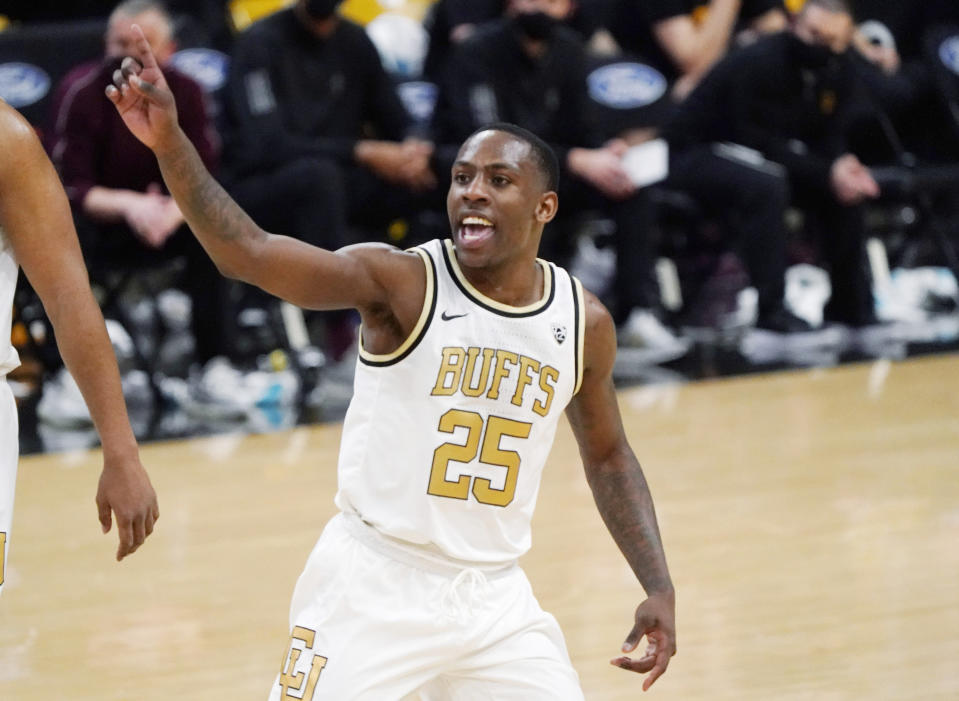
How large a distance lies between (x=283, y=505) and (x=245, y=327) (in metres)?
2.87

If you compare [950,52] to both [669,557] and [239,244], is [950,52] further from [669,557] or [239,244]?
[239,244]

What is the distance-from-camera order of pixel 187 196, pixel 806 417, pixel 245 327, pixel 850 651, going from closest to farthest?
pixel 187 196
pixel 850 651
pixel 806 417
pixel 245 327

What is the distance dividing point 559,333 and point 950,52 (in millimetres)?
7078

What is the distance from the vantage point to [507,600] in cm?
301

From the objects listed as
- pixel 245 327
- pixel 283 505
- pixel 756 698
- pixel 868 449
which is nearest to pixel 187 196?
pixel 756 698

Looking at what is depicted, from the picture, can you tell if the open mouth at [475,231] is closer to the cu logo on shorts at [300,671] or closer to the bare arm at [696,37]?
the cu logo on shorts at [300,671]

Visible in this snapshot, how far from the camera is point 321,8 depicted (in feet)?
25.2

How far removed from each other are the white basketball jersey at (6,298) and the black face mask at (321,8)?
17.3 ft

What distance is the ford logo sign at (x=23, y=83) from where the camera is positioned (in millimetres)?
7625

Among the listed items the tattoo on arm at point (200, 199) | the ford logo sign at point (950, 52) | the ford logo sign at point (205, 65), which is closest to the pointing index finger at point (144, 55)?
the tattoo on arm at point (200, 199)

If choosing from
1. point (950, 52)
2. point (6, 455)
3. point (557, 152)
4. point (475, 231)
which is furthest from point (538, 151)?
point (950, 52)

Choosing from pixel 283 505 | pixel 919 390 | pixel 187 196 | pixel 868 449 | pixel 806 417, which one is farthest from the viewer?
pixel 919 390

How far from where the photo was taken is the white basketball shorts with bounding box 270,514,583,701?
2.84m

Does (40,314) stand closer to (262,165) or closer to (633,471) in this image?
(262,165)
